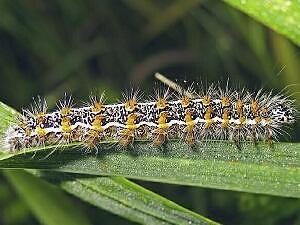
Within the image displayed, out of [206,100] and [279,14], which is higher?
[279,14]

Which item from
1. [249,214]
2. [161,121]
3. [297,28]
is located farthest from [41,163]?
[249,214]

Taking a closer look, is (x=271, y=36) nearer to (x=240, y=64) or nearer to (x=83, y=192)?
(x=240, y=64)

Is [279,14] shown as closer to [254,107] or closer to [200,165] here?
[254,107]

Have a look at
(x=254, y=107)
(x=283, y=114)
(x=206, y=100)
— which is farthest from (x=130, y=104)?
(x=283, y=114)

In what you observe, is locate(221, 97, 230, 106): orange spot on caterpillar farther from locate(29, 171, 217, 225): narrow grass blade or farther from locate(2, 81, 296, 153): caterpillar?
locate(29, 171, 217, 225): narrow grass blade

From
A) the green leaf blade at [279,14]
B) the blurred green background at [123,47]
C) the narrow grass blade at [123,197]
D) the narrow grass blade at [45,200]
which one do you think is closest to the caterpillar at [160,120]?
the narrow grass blade at [123,197]

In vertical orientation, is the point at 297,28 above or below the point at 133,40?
below

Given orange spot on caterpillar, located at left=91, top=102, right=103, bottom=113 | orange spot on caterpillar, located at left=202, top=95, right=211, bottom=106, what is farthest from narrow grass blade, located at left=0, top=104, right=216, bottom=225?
orange spot on caterpillar, located at left=202, top=95, right=211, bottom=106

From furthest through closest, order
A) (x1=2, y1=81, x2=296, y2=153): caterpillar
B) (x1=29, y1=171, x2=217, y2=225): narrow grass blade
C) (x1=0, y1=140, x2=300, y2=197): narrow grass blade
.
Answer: (x1=2, y1=81, x2=296, y2=153): caterpillar → (x1=29, y1=171, x2=217, y2=225): narrow grass blade → (x1=0, y1=140, x2=300, y2=197): narrow grass blade
